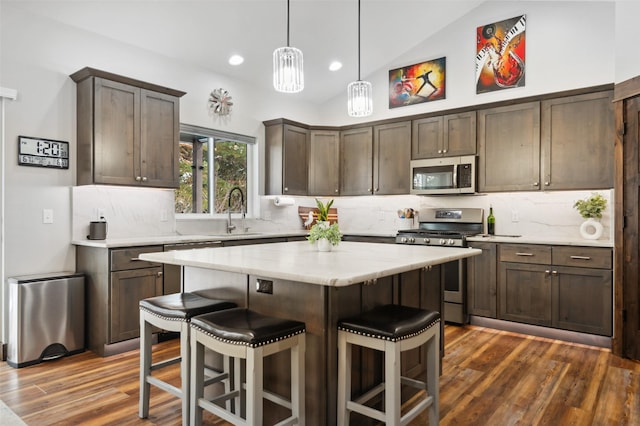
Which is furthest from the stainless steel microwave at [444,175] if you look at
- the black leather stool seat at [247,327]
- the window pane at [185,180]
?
the black leather stool seat at [247,327]

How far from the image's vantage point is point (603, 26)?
13.4 ft

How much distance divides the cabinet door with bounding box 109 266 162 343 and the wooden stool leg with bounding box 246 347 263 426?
214 cm

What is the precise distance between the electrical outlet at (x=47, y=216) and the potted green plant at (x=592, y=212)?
4872 millimetres

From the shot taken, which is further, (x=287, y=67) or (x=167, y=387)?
(x=287, y=67)

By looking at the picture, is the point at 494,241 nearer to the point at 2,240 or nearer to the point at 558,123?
the point at 558,123

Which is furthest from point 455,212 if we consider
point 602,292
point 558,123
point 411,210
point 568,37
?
point 568,37

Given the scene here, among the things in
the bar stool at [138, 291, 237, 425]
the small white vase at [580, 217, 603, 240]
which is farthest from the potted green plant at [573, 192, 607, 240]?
the bar stool at [138, 291, 237, 425]

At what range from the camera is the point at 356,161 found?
575 centimetres

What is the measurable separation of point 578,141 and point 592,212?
2.32ft

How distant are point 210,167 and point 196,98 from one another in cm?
83

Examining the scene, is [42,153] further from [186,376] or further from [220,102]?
[186,376]

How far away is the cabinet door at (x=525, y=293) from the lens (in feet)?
13.0

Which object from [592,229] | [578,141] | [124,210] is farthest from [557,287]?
[124,210]

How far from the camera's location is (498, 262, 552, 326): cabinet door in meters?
3.96
